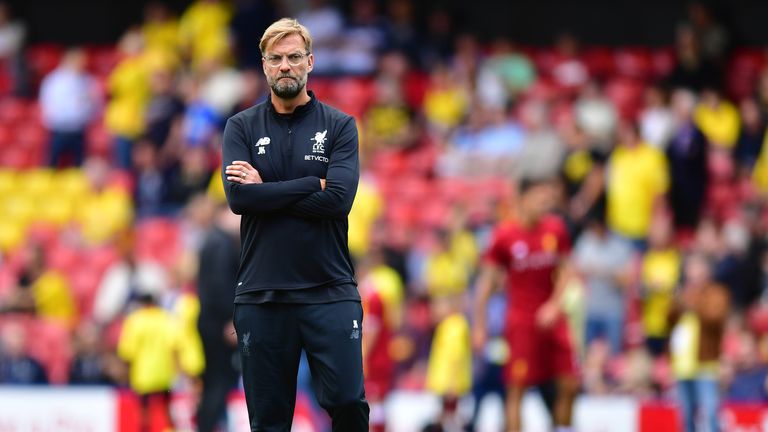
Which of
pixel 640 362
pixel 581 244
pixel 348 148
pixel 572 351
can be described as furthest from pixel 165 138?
pixel 348 148

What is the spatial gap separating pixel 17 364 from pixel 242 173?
372 inches

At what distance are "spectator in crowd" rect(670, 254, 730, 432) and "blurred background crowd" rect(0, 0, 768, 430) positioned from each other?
20 cm

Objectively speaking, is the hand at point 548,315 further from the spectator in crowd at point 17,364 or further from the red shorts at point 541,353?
the spectator in crowd at point 17,364

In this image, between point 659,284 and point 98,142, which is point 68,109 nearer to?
point 98,142

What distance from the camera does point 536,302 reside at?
1214cm

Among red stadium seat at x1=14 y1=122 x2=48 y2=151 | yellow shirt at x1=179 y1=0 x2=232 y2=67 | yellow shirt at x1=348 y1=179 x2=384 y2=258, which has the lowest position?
yellow shirt at x1=348 y1=179 x2=384 y2=258

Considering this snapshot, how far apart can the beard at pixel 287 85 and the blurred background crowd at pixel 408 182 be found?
Result: 456 centimetres

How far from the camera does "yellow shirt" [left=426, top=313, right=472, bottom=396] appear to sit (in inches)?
548

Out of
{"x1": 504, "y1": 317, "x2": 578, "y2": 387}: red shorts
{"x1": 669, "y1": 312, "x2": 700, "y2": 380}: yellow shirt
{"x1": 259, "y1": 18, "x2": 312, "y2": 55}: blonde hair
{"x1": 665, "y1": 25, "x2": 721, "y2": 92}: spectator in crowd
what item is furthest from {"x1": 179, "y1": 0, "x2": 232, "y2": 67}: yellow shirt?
{"x1": 259, "y1": 18, "x2": 312, "y2": 55}: blonde hair

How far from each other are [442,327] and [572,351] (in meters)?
2.26

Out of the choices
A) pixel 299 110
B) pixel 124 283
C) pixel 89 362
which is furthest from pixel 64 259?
pixel 299 110

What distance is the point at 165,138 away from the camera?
65.8ft

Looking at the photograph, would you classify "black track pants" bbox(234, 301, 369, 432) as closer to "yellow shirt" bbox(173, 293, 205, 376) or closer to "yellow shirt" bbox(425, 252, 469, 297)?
"yellow shirt" bbox(173, 293, 205, 376)

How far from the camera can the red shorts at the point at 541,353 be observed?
475 inches
